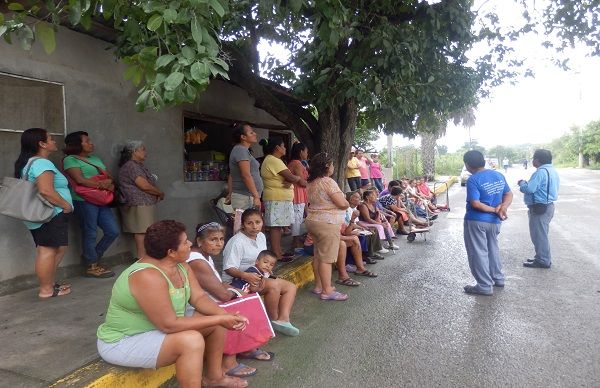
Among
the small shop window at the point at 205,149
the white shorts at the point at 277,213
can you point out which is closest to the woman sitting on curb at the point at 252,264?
the white shorts at the point at 277,213

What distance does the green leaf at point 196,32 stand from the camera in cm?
244

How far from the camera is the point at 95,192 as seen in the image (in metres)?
4.86

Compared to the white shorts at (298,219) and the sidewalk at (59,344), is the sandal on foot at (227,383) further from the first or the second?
the white shorts at (298,219)

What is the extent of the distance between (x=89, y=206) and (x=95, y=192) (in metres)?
0.17

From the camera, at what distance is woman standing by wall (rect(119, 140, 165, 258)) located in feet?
17.1

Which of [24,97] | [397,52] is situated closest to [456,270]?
[397,52]

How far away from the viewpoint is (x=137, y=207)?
17.4 ft

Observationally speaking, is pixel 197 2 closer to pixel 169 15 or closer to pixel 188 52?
pixel 169 15

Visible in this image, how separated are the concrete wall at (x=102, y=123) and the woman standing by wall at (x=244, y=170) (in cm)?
117

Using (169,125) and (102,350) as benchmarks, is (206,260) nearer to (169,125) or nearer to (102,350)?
(102,350)

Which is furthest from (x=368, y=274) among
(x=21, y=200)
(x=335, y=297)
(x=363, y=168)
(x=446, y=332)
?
(x=363, y=168)

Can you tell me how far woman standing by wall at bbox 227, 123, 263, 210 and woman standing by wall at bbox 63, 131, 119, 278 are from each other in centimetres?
145

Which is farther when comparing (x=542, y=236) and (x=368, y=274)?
(x=542, y=236)

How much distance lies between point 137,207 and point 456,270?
427 centimetres
